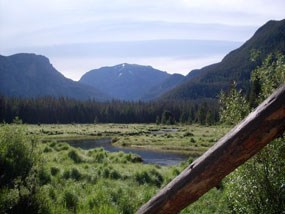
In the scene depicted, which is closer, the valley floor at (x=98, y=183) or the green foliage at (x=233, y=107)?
the green foliage at (x=233, y=107)

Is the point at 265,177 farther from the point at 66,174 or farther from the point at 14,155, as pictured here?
the point at 66,174

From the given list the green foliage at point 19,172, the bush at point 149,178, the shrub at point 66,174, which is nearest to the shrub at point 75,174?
the shrub at point 66,174

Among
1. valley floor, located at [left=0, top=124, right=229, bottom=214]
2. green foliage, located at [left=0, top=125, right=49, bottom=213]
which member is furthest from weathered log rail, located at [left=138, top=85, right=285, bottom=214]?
green foliage, located at [left=0, top=125, right=49, bottom=213]

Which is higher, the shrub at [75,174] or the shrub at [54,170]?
the shrub at [54,170]

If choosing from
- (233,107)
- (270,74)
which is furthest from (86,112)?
(270,74)

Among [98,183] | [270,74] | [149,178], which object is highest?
[270,74]

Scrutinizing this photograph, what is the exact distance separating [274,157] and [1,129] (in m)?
10.00

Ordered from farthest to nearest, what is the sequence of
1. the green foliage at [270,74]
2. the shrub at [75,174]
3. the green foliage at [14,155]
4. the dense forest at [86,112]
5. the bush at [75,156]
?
the dense forest at [86,112] → the bush at [75,156] → the shrub at [75,174] → the green foliage at [14,155] → the green foliage at [270,74]

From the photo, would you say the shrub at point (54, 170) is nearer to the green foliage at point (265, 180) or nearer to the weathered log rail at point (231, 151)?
the green foliage at point (265, 180)

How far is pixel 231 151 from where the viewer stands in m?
4.80

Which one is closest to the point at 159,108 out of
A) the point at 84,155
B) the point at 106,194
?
the point at 84,155

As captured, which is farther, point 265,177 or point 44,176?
point 44,176

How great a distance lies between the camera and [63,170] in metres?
22.2

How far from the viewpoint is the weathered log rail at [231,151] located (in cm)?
464
